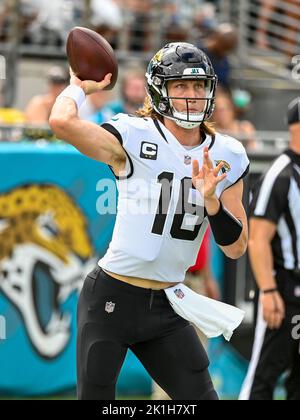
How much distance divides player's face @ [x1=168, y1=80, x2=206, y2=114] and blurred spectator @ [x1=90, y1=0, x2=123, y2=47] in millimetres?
5459

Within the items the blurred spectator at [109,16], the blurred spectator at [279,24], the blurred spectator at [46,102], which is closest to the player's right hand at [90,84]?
the blurred spectator at [46,102]

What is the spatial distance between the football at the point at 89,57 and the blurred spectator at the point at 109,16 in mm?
5390

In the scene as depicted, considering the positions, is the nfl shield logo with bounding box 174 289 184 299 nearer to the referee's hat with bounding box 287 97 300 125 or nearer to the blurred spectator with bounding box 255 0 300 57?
the referee's hat with bounding box 287 97 300 125

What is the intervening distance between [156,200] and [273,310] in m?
1.88

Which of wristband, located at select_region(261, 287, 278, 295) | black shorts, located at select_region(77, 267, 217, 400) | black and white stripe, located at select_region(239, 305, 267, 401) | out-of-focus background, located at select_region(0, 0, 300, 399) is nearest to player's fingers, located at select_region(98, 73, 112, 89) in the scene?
black shorts, located at select_region(77, 267, 217, 400)

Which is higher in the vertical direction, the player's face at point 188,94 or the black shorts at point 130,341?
the player's face at point 188,94

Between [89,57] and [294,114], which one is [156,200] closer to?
[89,57]

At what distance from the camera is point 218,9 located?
1054 cm

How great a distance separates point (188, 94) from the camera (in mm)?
4102

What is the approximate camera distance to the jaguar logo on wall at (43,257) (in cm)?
664

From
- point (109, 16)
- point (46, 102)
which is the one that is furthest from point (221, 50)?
point (46, 102)

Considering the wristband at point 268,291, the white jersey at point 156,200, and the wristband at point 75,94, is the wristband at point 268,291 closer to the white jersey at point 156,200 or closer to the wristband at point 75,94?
the white jersey at point 156,200

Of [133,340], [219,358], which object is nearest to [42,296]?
[219,358]
